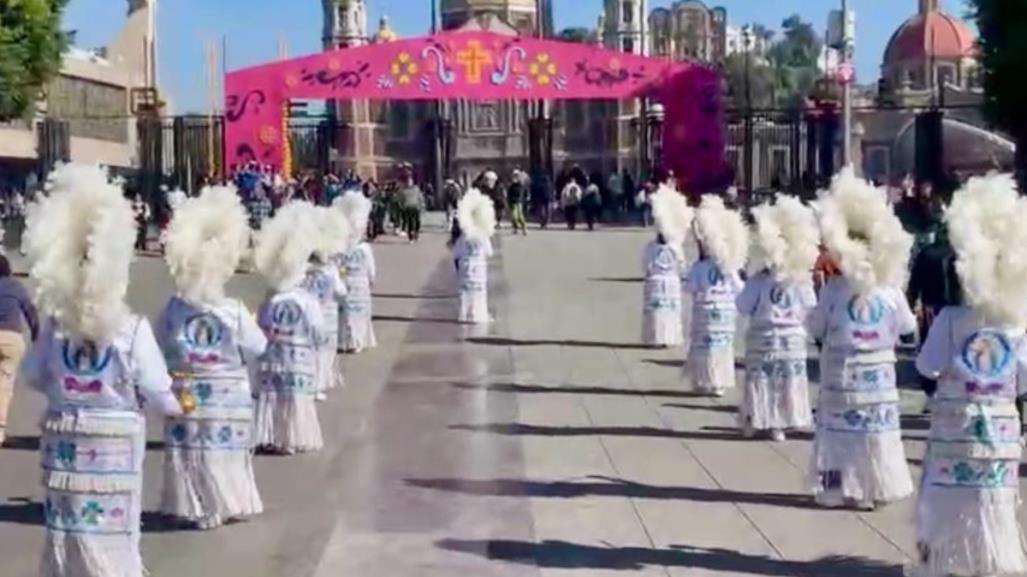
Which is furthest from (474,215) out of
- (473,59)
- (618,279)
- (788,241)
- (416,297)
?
(473,59)

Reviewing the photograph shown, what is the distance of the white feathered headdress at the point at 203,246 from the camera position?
11242mm

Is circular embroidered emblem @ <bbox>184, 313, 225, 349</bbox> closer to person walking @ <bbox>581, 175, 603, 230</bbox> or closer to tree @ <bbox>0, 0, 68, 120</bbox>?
tree @ <bbox>0, 0, 68, 120</bbox>

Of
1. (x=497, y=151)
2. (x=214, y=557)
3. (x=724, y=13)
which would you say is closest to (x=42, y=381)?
(x=214, y=557)

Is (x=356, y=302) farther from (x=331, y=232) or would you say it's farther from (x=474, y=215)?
(x=331, y=232)

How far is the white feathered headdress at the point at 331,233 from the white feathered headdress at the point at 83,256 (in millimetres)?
7218

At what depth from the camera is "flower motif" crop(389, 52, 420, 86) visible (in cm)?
4062

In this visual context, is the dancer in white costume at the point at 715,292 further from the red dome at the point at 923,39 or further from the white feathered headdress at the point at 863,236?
the red dome at the point at 923,39

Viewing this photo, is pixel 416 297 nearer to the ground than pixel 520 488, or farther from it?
farther from it

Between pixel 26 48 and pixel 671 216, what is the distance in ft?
26.4

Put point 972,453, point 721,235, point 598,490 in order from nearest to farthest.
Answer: point 972,453
point 598,490
point 721,235

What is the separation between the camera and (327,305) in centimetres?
1806

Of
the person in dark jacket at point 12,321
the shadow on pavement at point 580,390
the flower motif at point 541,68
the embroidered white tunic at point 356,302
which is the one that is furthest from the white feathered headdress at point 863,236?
the flower motif at point 541,68

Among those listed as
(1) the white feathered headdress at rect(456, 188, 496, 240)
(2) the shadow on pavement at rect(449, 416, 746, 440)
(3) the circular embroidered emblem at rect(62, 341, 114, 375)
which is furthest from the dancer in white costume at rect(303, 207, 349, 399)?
(3) the circular embroidered emblem at rect(62, 341, 114, 375)

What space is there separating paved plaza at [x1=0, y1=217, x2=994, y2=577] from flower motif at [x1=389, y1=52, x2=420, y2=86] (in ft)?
62.7
